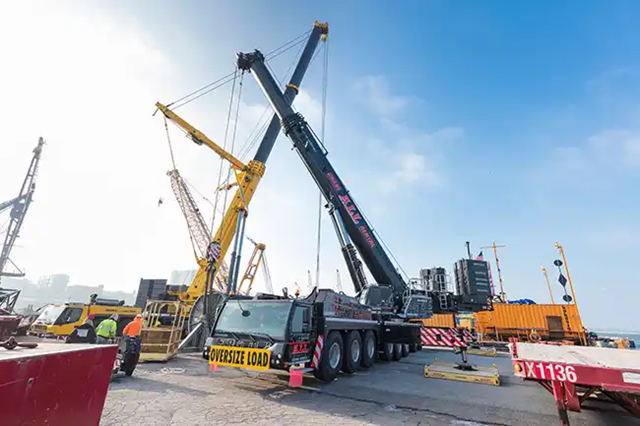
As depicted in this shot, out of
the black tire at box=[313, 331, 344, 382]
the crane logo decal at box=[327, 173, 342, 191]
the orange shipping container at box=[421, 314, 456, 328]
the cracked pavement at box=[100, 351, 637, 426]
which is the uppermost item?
the crane logo decal at box=[327, 173, 342, 191]

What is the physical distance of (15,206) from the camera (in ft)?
137

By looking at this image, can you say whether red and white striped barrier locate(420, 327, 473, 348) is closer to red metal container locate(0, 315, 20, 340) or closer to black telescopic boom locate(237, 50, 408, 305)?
black telescopic boom locate(237, 50, 408, 305)

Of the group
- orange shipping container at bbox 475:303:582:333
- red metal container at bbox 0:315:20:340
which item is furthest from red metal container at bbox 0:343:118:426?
orange shipping container at bbox 475:303:582:333

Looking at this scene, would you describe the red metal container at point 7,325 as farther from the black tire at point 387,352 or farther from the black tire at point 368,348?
the black tire at point 387,352

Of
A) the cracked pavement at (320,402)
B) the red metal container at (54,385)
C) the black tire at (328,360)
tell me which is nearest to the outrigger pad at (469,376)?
the cracked pavement at (320,402)

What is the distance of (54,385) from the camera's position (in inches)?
80.2

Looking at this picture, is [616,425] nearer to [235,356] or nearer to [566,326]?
[235,356]

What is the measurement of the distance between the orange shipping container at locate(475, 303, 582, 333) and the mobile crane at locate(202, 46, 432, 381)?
6.75 meters

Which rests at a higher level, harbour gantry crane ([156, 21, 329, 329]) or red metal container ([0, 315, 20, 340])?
harbour gantry crane ([156, 21, 329, 329])

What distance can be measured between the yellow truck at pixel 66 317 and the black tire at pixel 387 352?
10.7m

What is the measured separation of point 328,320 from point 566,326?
1539 centimetres

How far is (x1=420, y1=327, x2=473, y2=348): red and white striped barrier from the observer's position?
331 inches

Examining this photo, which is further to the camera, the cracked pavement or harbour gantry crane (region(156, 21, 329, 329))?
harbour gantry crane (region(156, 21, 329, 329))

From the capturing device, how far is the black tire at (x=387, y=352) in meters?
9.75
